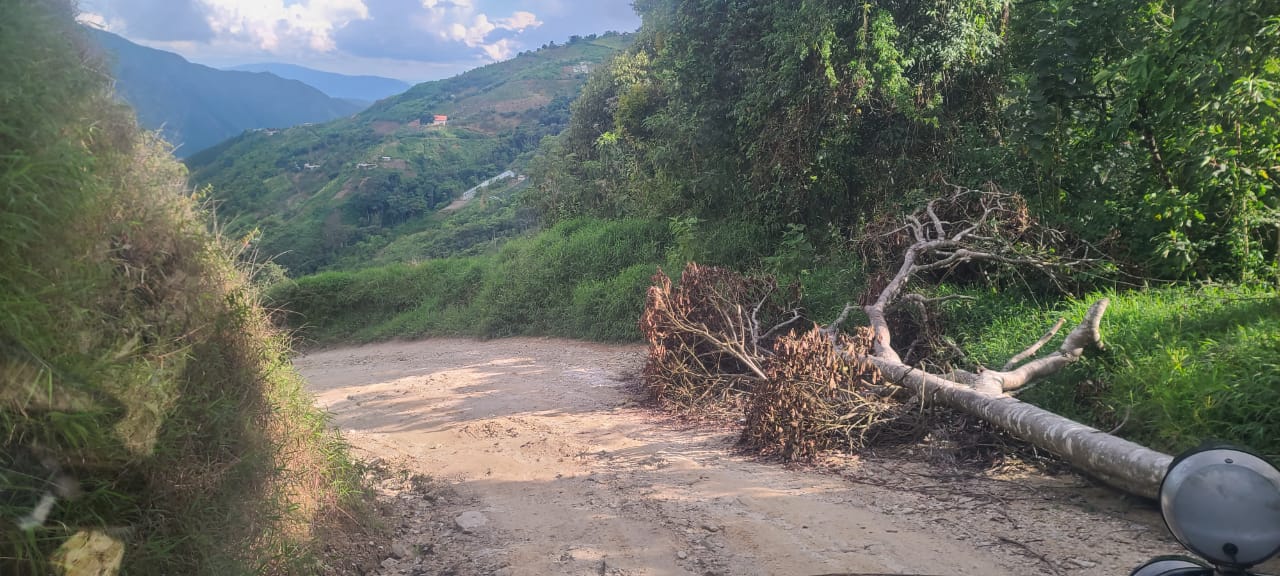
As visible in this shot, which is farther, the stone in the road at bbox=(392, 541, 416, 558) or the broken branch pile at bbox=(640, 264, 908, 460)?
the broken branch pile at bbox=(640, 264, 908, 460)

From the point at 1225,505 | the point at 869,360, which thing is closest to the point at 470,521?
the point at 869,360

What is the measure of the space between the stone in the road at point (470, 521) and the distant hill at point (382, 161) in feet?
60.8

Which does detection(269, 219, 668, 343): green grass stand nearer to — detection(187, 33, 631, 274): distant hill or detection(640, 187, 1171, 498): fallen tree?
detection(640, 187, 1171, 498): fallen tree

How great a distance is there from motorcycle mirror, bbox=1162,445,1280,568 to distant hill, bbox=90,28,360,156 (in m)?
3.56

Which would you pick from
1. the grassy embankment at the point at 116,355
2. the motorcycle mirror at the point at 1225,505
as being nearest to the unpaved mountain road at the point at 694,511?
the grassy embankment at the point at 116,355

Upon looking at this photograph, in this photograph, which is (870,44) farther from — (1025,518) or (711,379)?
(1025,518)

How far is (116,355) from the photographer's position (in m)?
2.50

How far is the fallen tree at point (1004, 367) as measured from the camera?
154 inches

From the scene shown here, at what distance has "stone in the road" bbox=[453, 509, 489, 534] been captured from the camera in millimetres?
4238

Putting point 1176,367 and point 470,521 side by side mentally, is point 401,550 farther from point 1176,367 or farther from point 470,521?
point 1176,367

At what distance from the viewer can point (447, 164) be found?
134 ft

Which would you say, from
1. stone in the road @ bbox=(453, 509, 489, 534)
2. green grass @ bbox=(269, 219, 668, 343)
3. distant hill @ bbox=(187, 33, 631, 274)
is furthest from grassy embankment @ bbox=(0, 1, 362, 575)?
distant hill @ bbox=(187, 33, 631, 274)

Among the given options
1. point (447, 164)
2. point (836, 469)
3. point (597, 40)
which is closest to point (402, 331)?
point (836, 469)

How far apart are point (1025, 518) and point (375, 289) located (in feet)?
56.5
